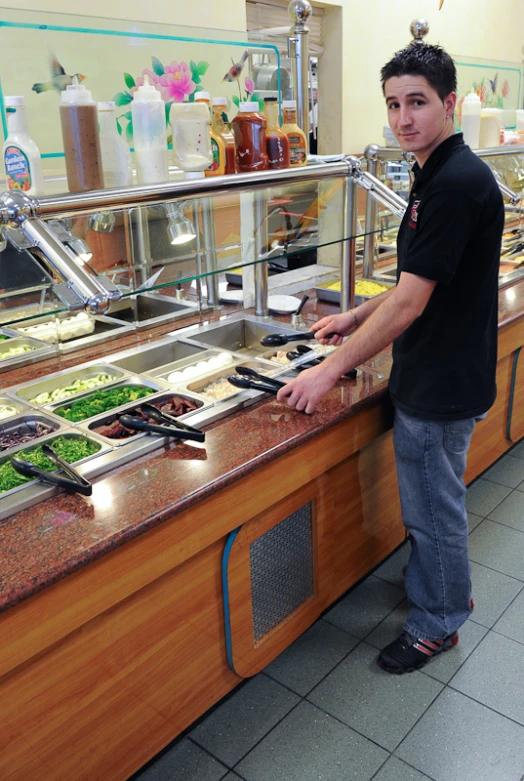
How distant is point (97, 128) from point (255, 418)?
825mm

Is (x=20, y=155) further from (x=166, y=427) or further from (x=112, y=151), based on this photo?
(x=166, y=427)

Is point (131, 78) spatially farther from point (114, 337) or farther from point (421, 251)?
point (421, 251)

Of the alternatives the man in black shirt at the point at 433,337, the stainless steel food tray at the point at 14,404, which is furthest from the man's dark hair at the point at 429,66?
the stainless steel food tray at the point at 14,404

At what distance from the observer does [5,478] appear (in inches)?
58.3

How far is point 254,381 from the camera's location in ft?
6.42

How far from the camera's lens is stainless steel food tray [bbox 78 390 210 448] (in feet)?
5.29

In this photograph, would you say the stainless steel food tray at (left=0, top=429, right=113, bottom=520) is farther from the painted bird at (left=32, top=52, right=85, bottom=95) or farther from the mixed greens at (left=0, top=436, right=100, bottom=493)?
the painted bird at (left=32, top=52, right=85, bottom=95)

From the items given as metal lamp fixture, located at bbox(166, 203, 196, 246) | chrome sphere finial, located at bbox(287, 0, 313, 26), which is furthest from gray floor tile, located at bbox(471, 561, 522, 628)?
chrome sphere finial, located at bbox(287, 0, 313, 26)

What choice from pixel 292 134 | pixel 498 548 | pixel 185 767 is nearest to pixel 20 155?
pixel 292 134

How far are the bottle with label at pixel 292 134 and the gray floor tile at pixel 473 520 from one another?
157 cm

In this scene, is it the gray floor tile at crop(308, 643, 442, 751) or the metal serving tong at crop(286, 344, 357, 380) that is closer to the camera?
the gray floor tile at crop(308, 643, 442, 751)

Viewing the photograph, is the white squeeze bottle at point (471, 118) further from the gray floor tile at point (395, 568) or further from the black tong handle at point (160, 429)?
the black tong handle at point (160, 429)

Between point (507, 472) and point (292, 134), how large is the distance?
1872 mm

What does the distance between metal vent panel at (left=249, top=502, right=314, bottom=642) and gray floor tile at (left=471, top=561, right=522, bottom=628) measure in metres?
0.64
